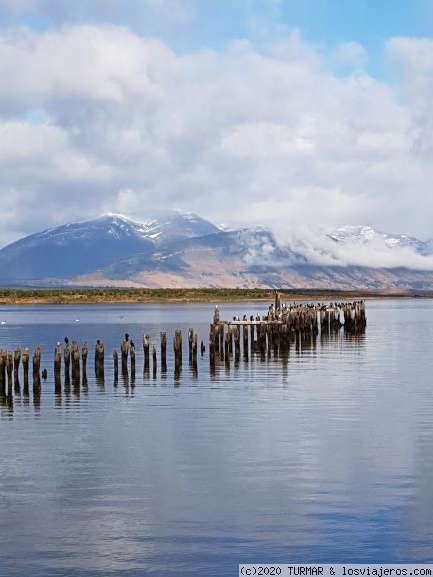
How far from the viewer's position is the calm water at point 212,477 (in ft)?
58.3

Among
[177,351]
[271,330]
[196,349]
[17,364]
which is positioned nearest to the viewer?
[17,364]

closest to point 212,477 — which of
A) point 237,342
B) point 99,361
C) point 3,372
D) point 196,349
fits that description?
point 3,372

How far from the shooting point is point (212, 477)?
23.2m

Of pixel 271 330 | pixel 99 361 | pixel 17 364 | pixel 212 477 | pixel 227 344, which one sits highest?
pixel 271 330

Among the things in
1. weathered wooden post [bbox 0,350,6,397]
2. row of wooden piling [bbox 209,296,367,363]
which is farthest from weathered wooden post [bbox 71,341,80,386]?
row of wooden piling [bbox 209,296,367,363]

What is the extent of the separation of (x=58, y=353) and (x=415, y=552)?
80.4 ft

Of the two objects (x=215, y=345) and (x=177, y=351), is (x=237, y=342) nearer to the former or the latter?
(x=215, y=345)

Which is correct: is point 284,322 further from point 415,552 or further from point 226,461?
point 415,552

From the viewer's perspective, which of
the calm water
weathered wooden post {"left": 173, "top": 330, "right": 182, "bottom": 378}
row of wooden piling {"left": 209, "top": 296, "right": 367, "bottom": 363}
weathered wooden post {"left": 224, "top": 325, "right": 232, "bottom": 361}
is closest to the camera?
the calm water

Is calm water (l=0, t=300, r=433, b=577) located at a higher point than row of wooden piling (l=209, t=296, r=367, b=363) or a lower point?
lower

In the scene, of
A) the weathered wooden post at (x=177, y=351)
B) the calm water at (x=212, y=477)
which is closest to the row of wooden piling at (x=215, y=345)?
the weathered wooden post at (x=177, y=351)

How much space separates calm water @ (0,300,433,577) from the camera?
1778cm

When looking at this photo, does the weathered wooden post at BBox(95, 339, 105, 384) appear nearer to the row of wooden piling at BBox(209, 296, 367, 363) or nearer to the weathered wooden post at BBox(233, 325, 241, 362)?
the row of wooden piling at BBox(209, 296, 367, 363)

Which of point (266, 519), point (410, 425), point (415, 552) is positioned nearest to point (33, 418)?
point (410, 425)
